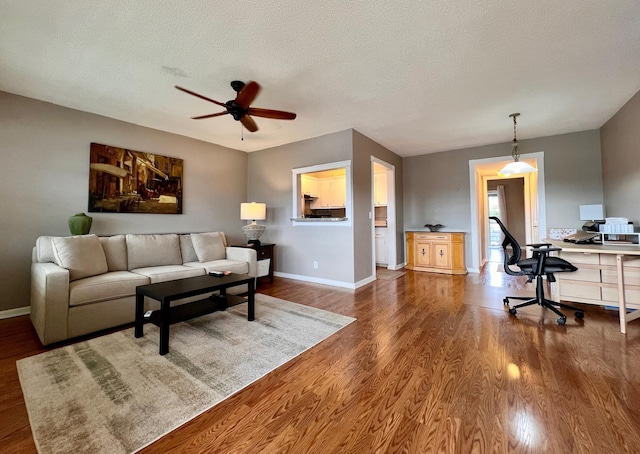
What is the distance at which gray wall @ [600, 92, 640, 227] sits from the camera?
3.00m

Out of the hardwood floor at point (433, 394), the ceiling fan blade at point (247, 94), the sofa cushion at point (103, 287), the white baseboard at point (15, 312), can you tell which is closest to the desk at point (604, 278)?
the hardwood floor at point (433, 394)

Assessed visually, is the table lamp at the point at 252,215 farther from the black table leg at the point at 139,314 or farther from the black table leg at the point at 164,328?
the black table leg at the point at 164,328

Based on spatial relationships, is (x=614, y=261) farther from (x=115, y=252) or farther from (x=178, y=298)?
(x=115, y=252)

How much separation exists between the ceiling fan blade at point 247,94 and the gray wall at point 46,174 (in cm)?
232

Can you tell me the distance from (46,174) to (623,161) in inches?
281

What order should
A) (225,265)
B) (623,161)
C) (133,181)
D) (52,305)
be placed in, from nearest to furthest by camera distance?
(52,305)
(623,161)
(225,265)
(133,181)

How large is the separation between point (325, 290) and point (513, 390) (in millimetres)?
2571

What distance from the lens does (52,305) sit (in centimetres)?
217

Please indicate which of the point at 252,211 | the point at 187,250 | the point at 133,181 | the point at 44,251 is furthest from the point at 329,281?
the point at 44,251

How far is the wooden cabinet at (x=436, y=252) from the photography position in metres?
5.00

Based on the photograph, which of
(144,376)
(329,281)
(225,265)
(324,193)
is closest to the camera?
(144,376)

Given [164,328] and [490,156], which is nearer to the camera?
[164,328]

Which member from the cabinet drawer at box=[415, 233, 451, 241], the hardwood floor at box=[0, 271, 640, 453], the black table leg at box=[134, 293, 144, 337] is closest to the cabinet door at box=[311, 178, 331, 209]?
the cabinet drawer at box=[415, 233, 451, 241]

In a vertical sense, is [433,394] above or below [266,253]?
below
